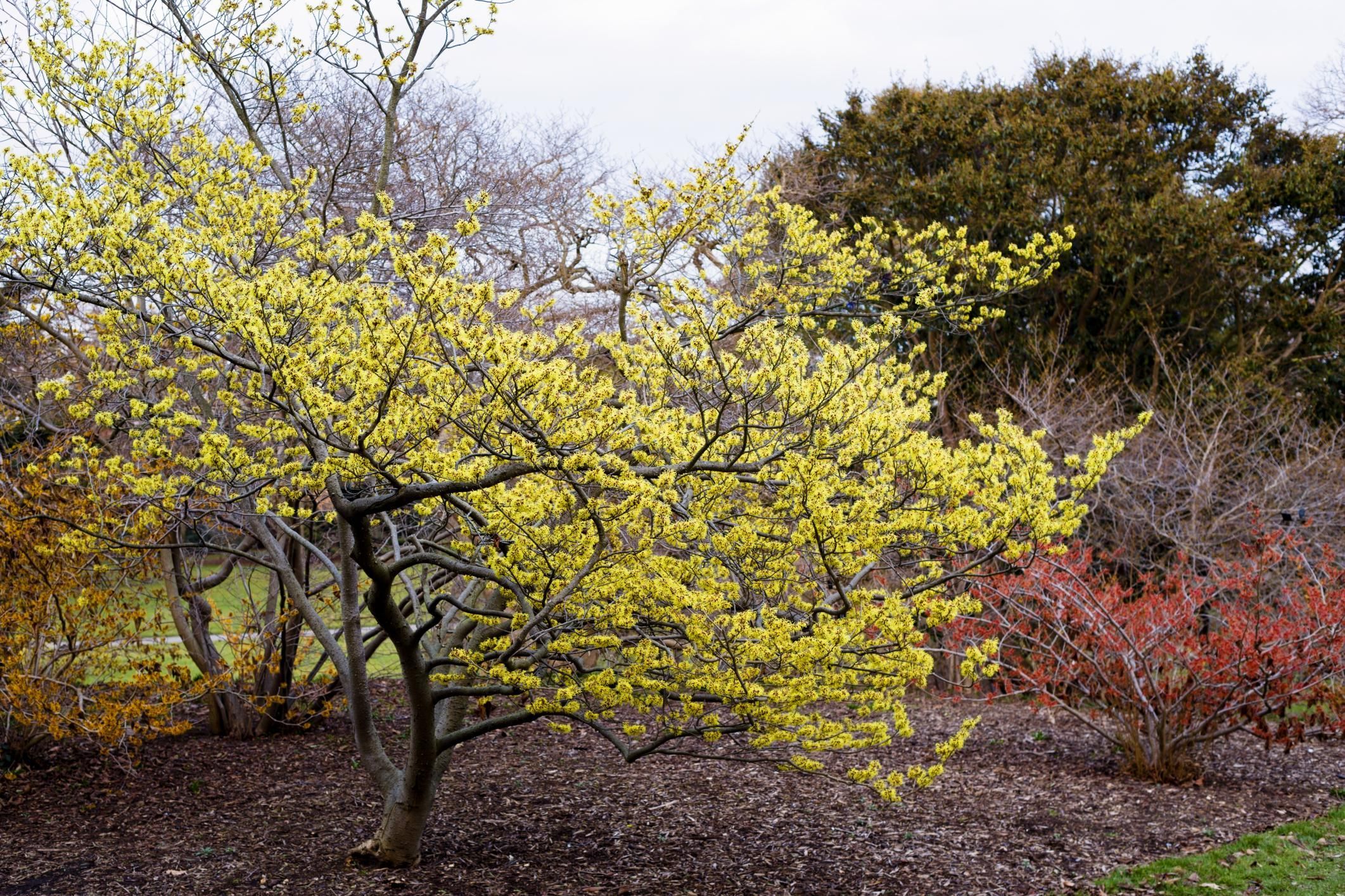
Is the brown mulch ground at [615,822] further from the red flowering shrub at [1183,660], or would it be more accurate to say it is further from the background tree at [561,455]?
the background tree at [561,455]

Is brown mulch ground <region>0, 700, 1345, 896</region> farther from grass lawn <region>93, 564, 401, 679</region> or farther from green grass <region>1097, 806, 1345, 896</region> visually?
grass lawn <region>93, 564, 401, 679</region>

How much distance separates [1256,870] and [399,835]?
13.7 feet

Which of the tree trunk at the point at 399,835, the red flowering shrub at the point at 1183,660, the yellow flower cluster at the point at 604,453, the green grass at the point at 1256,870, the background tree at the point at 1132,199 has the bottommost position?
the green grass at the point at 1256,870

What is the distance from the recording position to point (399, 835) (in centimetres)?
508

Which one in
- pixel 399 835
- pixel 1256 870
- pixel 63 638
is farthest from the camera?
pixel 63 638

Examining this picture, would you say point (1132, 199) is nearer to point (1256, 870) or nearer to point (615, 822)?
point (1256, 870)

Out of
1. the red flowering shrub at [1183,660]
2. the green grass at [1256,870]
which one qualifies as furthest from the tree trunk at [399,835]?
the red flowering shrub at [1183,660]

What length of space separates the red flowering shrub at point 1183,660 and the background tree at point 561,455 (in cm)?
258

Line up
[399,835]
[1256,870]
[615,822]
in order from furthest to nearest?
[615,822], [1256,870], [399,835]

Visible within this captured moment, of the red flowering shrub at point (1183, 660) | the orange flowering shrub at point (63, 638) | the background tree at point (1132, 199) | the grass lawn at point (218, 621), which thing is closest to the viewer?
the orange flowering shrub at point (63, 638)

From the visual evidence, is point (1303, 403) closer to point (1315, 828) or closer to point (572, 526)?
point (1315, 828)

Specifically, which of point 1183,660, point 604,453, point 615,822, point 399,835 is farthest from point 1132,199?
point 399,835

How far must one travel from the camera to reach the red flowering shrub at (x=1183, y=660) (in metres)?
6.79

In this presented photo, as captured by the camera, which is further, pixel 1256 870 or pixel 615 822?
pixel 615 822
